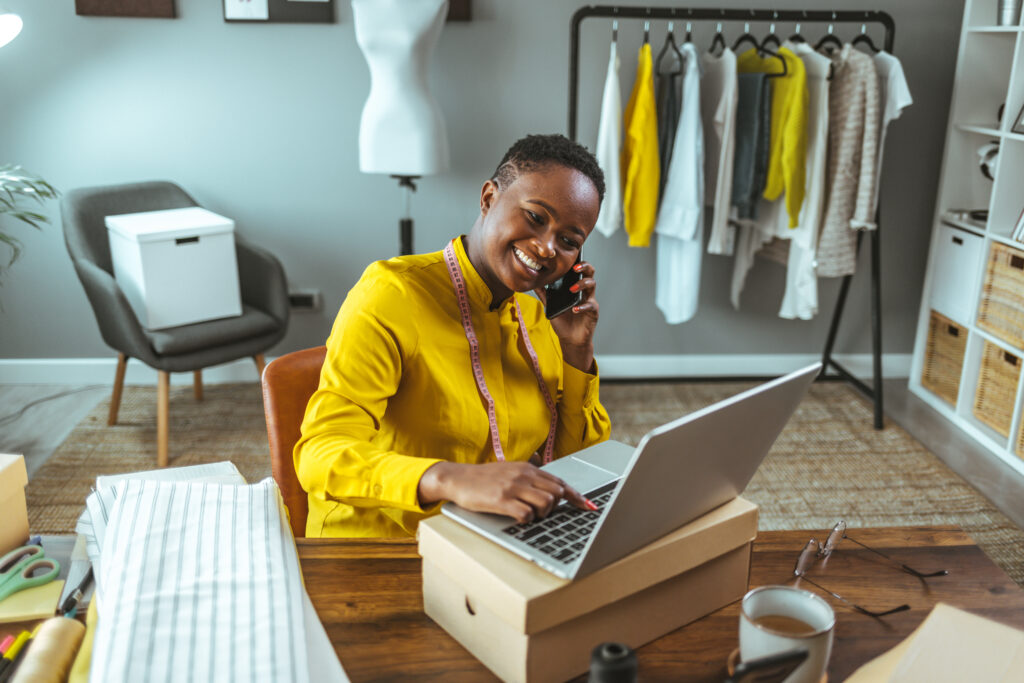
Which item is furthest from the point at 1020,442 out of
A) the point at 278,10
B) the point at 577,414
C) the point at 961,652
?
the point at 278,10

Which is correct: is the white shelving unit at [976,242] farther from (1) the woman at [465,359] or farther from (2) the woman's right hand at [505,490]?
(2) the woman's right hand at [505,490]

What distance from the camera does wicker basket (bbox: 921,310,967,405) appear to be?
3518 millimetres

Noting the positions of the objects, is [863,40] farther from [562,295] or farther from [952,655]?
[952,655]

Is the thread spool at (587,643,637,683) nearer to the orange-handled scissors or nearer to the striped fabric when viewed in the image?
the orange-handled scissors

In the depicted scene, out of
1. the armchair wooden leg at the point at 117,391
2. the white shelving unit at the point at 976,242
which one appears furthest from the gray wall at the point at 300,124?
the armchair wooden leg at the point at 117,391

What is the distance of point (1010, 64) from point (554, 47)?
1.78m

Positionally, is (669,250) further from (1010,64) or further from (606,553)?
(606,553)

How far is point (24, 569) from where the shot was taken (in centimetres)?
101

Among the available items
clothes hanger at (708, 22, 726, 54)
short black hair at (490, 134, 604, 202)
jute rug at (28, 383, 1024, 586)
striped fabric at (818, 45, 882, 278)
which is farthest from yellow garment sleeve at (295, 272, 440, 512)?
clothes hanger at (708, 22, 726, 54)

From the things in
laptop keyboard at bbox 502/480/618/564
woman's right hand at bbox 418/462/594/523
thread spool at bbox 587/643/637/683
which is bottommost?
laptop keyboard at bbox 502/480/618/564

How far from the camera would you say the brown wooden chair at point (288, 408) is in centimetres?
138

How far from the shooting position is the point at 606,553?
822 millimetres

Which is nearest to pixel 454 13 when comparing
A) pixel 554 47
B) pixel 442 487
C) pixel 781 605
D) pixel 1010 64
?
pixel 554 47

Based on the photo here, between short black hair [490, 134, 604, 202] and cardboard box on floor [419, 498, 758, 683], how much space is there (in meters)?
0.56
